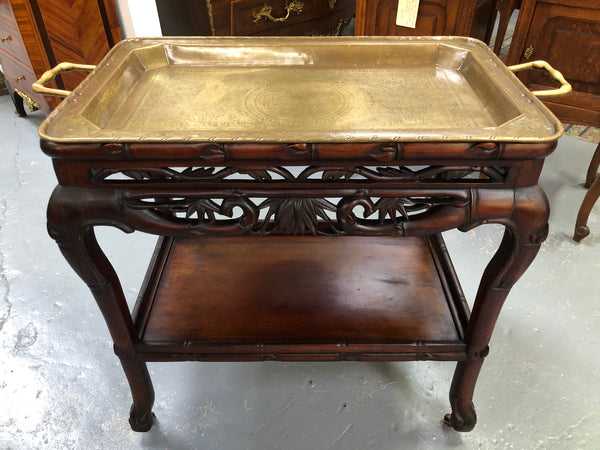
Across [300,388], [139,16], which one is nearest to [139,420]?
[300,388]

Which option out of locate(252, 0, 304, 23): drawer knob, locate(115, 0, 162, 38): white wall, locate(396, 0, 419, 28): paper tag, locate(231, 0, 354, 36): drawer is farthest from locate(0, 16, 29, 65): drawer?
locate(396, 0, 419, 28): paper tag

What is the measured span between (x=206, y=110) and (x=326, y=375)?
880 millimetres

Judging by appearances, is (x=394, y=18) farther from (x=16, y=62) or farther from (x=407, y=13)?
(x=16, y=62)

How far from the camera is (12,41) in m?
2.47

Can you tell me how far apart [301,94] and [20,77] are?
86.8 inches

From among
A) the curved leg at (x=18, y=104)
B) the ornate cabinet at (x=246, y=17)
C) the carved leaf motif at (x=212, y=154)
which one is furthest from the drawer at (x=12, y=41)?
the carved leaf motif at (x=212, y=154)

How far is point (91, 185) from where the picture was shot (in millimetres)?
892

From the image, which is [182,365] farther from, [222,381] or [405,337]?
[405,337]

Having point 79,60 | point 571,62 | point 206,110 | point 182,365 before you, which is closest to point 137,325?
point 182,365

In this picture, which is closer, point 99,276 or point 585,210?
point 99,276

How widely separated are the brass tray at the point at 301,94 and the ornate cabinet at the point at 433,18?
1.02 metres

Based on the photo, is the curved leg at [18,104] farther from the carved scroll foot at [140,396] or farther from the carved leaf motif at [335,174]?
the carved leaf motif at [335,174]

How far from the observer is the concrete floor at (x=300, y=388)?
1.31 metres

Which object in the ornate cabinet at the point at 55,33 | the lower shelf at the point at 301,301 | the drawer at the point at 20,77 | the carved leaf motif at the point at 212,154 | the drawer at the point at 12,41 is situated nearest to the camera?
the carved leaf motif at the point at 212,154
